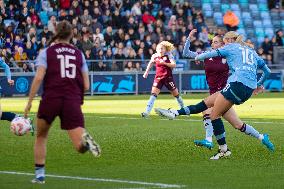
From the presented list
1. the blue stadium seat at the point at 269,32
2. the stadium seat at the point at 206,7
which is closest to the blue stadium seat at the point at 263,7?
the blue stadium seat at the point at 269,32

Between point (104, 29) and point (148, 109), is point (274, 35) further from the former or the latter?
point (148, 109)

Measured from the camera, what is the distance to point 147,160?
1720 centimetres

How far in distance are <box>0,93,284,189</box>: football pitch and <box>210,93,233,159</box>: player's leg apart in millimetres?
230

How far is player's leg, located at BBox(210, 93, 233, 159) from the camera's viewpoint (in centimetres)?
1728

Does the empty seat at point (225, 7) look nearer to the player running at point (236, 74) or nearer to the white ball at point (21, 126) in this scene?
the player running at point (236, 74)

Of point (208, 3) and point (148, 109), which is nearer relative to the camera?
point (148, 109)

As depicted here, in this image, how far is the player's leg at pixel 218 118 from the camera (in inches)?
680

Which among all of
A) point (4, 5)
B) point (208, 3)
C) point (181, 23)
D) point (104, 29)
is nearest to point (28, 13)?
point (4, 5)

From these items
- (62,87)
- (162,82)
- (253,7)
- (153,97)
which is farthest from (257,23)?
(62,87)

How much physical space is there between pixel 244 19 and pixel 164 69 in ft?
84.9

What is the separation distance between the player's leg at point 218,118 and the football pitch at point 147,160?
0.23 meters

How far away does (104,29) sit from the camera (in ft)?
152

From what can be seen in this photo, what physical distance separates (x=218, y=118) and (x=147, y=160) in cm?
163

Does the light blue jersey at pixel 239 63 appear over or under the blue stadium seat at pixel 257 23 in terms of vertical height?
over
